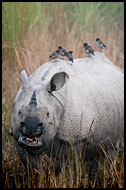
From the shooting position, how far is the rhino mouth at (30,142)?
3707 mm

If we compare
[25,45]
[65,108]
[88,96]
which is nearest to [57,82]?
[65,108]

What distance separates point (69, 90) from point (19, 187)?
4.08 ft

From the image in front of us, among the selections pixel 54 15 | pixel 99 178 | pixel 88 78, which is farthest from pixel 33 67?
pixel 54 15

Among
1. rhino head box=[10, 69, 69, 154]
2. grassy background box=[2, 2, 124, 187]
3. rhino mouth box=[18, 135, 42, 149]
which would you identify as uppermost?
grassy background box=[2, 2, 124, 187]

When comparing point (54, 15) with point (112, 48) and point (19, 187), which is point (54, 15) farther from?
point (19, 187)

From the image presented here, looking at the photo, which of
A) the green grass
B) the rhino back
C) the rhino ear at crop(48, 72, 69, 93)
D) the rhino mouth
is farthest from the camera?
the green grass

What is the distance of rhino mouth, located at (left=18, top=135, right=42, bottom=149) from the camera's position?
12.2 feet

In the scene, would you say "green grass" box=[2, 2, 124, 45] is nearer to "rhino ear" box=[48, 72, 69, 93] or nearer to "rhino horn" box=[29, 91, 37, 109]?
"rhino ear" box=[48, 72, 69, 93]

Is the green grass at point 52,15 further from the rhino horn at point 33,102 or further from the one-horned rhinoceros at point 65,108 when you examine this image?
the rhino horn at point 33,102

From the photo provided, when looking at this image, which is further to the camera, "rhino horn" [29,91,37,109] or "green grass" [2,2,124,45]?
"green grass" [2,2,124,45]

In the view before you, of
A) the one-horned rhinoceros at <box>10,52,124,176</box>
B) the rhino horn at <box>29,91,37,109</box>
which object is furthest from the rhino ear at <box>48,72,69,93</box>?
the rhino horn at <box>29,91,37,109</box>

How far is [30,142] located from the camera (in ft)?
12.2

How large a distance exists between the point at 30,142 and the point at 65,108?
0.68 meters

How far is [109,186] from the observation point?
468cm
